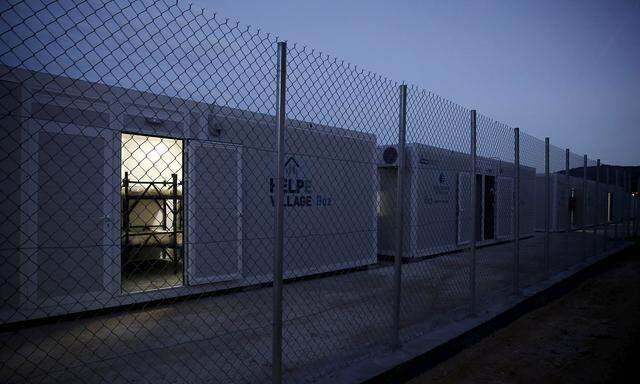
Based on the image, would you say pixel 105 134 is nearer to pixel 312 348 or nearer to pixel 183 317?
pixel 183 317

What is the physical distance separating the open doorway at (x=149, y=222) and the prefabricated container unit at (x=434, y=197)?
4.94 metres

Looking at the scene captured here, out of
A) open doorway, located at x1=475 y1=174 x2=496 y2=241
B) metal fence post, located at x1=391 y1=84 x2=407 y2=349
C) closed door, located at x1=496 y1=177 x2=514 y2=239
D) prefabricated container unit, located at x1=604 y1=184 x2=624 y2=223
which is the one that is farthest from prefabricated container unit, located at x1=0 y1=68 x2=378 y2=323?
prefabricated container unit, located at x1=604 y1=184 x2=624 y2=223

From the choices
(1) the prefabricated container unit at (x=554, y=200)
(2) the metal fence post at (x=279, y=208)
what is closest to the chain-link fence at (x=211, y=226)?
(2) the metal fence post at (x=279, y=208)

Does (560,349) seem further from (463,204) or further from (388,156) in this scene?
(463,204)

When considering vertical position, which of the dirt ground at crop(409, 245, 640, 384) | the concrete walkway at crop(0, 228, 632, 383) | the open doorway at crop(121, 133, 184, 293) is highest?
the open doorway at crop(121, 133, 184, 293)

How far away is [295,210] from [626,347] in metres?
4.93

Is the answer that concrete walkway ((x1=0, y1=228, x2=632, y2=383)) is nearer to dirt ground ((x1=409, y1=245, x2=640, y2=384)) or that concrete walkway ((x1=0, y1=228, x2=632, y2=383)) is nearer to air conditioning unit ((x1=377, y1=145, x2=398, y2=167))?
dirt ground ((x1=409, y1=245, x2=640, y2=384))

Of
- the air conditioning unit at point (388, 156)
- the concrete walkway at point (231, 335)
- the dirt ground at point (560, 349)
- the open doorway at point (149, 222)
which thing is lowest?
the concrete walkway at point (231, 335)

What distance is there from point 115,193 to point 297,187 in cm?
304

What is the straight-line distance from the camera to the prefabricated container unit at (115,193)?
4.36 meters

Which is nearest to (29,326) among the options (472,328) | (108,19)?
(108,19)

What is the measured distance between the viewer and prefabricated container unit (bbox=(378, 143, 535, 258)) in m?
9.45

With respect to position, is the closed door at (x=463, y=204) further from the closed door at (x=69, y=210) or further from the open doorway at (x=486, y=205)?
the closed door at (x=69, y=210)

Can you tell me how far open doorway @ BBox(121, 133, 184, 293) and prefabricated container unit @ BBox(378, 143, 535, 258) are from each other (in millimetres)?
4940
